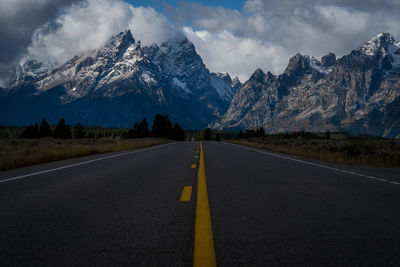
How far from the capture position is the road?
3.12 m

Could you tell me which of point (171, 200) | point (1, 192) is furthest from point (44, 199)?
point (171, 200)

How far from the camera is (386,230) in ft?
13.3

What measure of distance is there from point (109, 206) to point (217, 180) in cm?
375

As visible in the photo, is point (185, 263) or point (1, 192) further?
point (1, 192)

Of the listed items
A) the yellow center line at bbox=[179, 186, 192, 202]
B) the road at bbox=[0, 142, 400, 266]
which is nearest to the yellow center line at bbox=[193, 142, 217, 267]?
the road at bbox=[0, 142, 400, 266]

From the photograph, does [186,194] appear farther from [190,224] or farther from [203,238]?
[203,238]

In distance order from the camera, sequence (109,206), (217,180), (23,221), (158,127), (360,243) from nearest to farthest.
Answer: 1. (360,243)
2. (23,221)
3. (109,206)
4. (217,180)
5. (158,127)

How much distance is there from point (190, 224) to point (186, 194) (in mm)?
2232

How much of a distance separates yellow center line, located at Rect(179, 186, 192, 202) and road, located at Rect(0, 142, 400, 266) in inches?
0.8

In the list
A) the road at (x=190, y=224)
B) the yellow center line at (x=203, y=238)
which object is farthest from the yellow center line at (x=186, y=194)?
the yellow center line at (x=203, y=238)

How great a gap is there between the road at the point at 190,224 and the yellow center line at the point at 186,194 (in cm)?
2

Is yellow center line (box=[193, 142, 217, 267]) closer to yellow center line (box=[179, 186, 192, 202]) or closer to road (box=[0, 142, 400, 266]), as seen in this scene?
road (box=[0, 142, 400, 266])

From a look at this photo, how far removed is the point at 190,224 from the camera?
423cm

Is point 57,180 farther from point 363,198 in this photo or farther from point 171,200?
point 363,198
